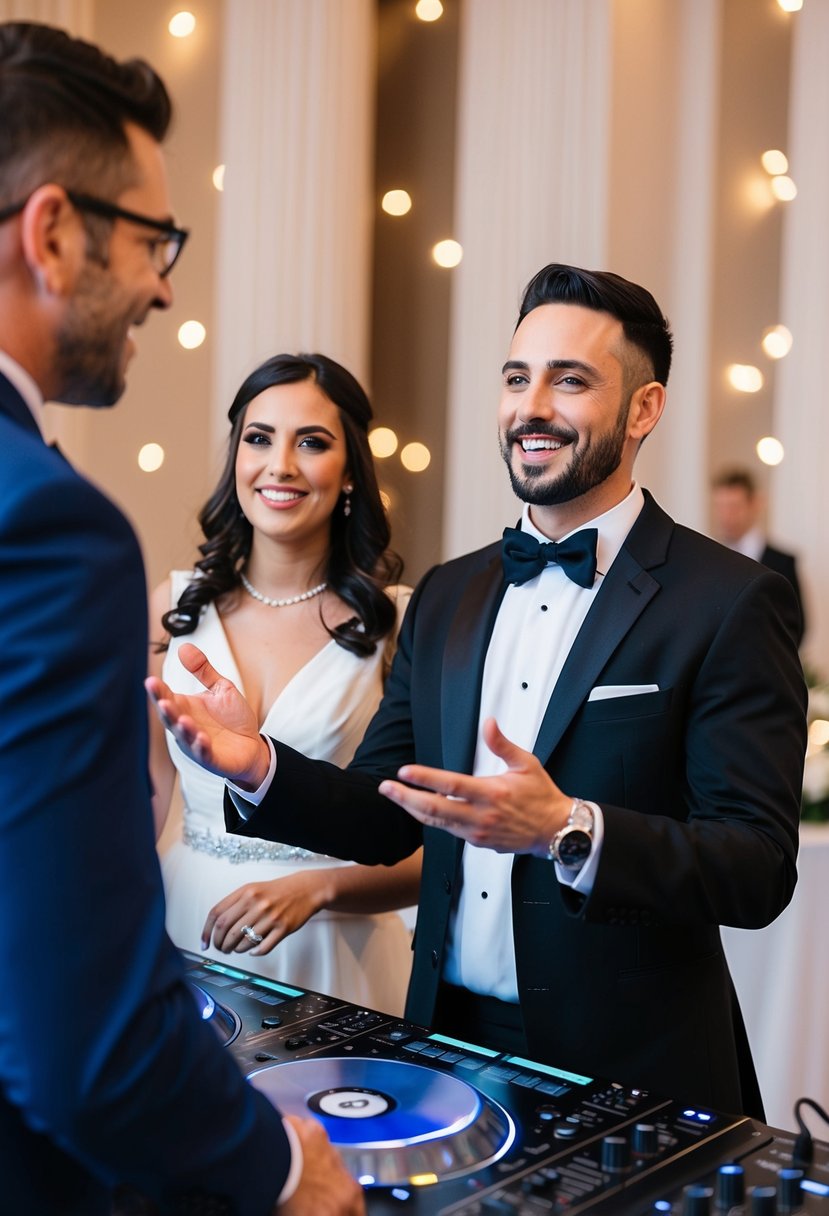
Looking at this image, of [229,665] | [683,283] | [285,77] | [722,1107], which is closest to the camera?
[722,1107]

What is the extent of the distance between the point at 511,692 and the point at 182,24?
533 cm

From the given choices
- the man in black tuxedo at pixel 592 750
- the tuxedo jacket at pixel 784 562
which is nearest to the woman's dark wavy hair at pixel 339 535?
the man in black tuxedo at pixel 592 750

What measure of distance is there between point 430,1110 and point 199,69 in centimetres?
600

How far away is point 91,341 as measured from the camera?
3.41 ft

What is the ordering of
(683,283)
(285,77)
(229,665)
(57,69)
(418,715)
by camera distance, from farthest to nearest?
(683,283) < (285,77) < (229,665) < (418,715) < (57,69)

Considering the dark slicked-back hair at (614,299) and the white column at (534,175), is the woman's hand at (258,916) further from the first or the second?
the white column at (534,175)

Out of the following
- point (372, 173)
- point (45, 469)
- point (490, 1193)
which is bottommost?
point (490, 1193)

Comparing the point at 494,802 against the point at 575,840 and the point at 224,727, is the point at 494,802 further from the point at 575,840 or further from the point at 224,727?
the point at 224,727

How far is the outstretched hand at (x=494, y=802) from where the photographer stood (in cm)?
134

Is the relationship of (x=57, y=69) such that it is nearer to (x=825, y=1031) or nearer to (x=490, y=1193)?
(x=490, y=1193)

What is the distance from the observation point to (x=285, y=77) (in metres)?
5.21

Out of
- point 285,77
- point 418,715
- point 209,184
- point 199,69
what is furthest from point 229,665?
point 199,69

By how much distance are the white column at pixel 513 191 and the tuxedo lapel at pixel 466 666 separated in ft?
10.4

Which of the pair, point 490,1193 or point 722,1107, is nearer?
point 490,1193
